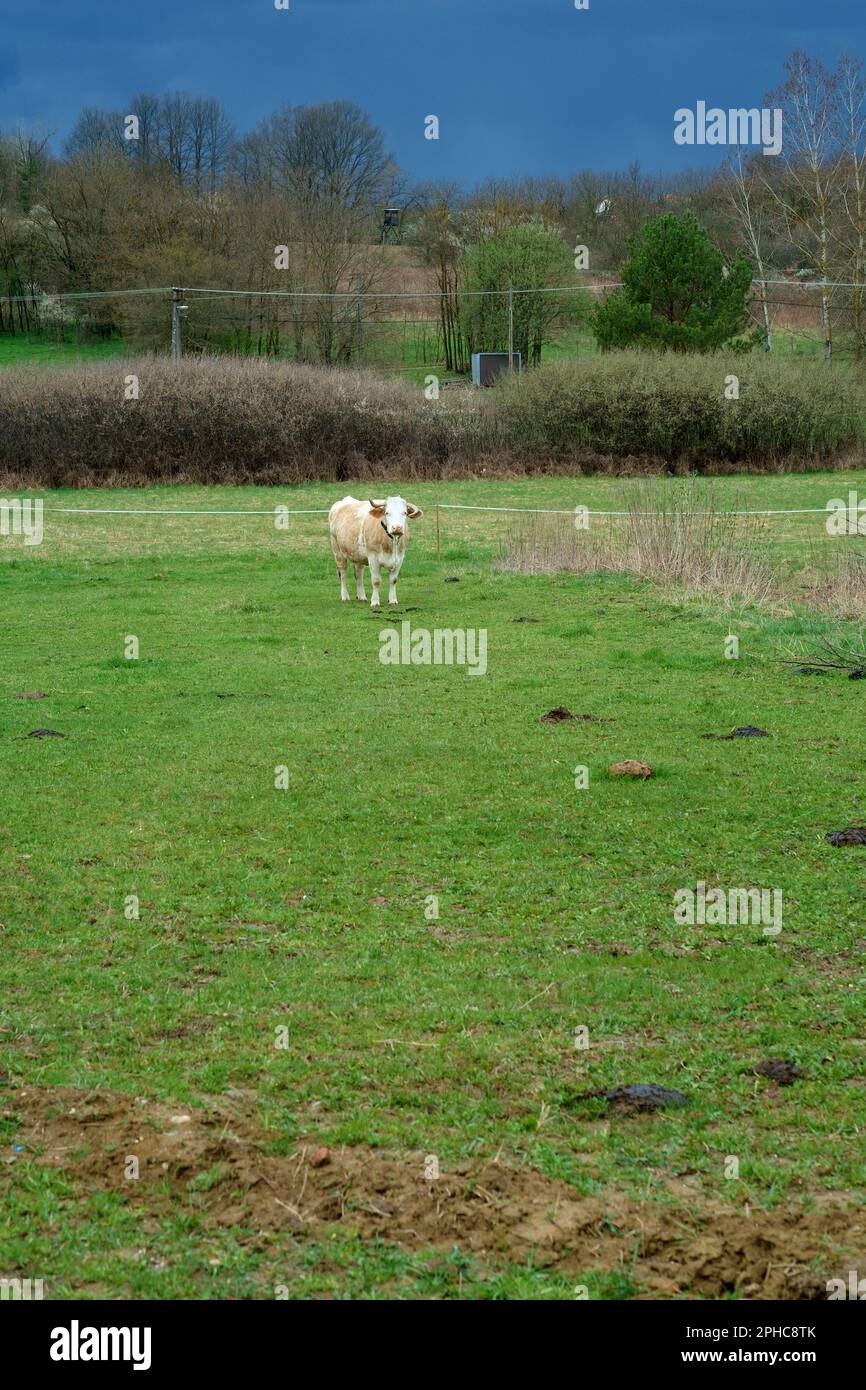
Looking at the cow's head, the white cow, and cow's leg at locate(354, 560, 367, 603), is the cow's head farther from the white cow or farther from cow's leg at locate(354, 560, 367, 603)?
cow's leg at locate(354, 560, 367, 603)

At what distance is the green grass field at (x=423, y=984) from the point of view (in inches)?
189

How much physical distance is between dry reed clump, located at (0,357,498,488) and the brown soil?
42535 mm

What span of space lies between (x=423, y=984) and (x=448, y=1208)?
2249mm

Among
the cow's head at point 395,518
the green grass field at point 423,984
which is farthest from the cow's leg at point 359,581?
the green grass field at point 423,984

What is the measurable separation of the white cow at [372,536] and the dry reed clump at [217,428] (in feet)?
90.7

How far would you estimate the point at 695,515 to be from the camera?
70.3 ft

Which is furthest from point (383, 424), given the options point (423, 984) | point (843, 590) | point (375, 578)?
point (423, 984)

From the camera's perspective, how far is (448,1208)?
4930 mm

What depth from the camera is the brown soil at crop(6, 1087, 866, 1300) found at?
15.1 ft

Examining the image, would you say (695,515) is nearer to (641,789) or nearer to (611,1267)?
(641,789)

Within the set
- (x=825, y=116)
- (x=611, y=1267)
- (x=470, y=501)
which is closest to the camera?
(x=611, y=1267)

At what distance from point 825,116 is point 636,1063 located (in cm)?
7176

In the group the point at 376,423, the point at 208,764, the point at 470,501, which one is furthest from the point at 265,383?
the point at 208,764

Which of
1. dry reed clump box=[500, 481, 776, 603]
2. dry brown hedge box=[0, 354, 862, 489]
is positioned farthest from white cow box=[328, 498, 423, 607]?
dry brown hedge box=[0, 354, 862, 489]
